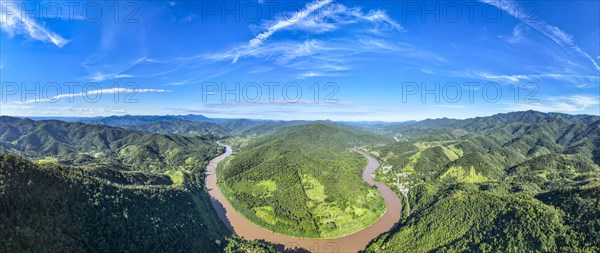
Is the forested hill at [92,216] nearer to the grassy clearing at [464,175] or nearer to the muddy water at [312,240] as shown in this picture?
the muddy water at [312,240]

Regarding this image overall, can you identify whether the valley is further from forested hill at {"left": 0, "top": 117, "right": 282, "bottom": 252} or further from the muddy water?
the muddy water

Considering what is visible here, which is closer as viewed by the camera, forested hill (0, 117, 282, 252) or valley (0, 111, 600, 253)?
forested hill (0, 117, 282, 252)

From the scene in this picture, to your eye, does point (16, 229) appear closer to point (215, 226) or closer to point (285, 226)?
point (215, 226)

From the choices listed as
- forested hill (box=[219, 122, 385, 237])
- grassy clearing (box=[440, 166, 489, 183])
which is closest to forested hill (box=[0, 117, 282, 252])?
forested hill (box=[219, 122, 385, 237])

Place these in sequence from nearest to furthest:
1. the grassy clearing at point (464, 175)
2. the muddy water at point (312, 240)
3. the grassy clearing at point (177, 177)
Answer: the muddy water at point (312, 240) < the grassy clearing at point (177, 177) < the grassy clearing at point (464, 175)

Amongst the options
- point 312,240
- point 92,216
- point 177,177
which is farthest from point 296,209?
point 177,177

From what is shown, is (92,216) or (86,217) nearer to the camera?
(86,217)

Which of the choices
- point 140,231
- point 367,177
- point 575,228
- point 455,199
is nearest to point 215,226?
point 140,231

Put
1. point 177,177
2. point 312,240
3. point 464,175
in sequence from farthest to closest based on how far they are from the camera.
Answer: point 464,175
point 177,177
point 312,240

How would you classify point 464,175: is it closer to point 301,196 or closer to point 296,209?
point 301,196

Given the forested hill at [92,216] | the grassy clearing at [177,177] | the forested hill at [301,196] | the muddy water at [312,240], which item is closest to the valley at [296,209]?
the forested hill at [92,216]

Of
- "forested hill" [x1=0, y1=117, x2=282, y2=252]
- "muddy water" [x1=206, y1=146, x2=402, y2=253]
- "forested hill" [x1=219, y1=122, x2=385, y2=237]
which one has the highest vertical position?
"forested hill" [x1=0, y1=117, x2=282, y2=252]
